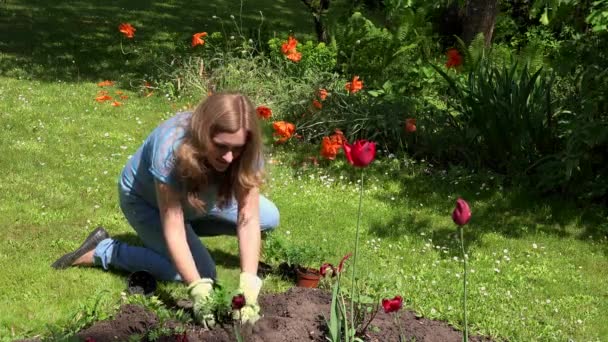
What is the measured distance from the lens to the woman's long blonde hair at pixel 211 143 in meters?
3.13

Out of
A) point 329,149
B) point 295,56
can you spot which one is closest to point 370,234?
point 329,149

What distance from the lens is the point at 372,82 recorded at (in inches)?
301

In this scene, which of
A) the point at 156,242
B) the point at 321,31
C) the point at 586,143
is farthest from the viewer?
the point at 321,31

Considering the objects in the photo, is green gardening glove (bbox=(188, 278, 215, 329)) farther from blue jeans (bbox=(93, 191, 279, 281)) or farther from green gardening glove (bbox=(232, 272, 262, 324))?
blue jeans (bbox=(93, 191, 279, 281))

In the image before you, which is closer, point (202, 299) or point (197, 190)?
point (202, 299)

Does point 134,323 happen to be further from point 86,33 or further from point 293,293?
point 86,33

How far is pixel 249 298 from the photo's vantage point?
3287 mm

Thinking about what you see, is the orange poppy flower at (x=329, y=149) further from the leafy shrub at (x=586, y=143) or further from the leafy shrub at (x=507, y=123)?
the leafy shrub at (x=586, y=143)

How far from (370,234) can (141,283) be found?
169 centimetres

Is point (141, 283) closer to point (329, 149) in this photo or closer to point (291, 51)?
point (329, 149)

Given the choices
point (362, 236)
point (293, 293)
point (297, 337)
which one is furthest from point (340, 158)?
point (297, 337)

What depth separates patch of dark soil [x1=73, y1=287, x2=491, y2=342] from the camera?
3.26m

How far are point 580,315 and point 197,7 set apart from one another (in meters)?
12.1

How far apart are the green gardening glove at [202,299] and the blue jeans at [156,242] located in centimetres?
55
